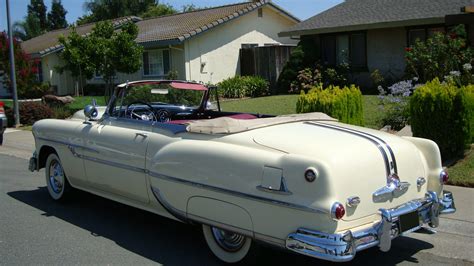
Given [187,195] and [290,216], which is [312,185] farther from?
[187,195]

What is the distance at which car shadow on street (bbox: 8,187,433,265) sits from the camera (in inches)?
189

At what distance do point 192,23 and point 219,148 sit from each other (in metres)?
21.4

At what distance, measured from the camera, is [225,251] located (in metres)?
4.64

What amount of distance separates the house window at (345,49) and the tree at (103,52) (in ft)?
24.1

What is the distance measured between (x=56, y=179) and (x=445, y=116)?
534cm

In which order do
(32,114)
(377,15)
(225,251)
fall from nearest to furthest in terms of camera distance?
(225,251) → (32,114) → (377,15)

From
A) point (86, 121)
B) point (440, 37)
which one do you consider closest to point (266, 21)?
point (440, 37)

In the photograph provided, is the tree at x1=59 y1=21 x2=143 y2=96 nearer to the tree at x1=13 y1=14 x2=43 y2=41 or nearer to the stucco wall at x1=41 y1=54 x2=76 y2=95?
the stucco wall at x1=41 y1=54 x2=76 y2=95

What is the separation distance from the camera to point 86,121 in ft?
20.9

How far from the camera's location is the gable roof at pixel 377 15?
1731 cm

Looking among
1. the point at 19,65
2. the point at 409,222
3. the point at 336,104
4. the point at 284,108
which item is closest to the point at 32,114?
the point at 19,65

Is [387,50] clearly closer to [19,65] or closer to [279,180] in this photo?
[19,65]

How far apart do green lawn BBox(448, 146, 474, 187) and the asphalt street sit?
22 cm

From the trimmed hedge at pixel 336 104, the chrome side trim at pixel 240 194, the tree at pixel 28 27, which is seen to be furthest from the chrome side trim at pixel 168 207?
the tree at pixel 28 27
